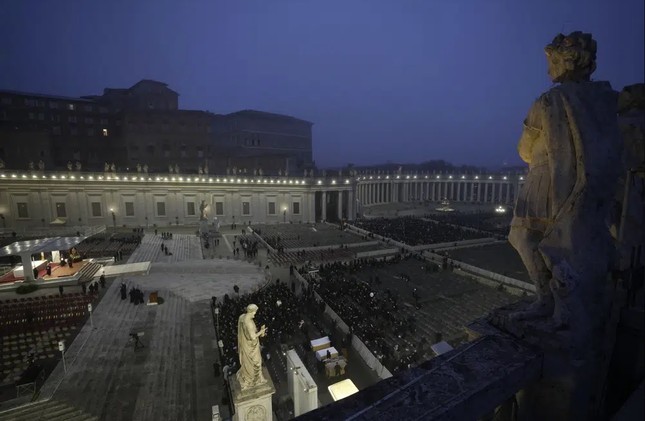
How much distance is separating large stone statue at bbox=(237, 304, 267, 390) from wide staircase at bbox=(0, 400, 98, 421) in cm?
603

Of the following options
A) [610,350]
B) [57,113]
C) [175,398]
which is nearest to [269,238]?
[175,398]

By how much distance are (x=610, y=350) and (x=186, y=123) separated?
64548mm

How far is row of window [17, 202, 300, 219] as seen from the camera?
4344 cm

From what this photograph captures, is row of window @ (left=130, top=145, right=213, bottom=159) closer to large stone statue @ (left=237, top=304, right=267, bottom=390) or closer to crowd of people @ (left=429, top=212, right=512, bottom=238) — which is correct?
crowd of people @ (left=429, top=212, right=512, bottom=238)

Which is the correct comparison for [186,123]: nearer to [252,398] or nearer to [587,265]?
[252,398]

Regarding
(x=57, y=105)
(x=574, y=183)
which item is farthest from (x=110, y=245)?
(x=574, y=183)

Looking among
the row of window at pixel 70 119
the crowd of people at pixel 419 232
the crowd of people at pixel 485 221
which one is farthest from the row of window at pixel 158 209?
the crowd of people at pixel 485 221

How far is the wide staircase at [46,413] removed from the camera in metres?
10.6

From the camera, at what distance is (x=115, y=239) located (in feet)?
122

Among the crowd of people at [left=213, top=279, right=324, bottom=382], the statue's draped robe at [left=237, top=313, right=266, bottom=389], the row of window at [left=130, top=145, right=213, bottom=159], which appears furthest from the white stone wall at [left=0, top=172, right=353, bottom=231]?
the statue's draped robe at [left=237, top=313, right=266, bottom=389]

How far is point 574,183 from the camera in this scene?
3.11 meters

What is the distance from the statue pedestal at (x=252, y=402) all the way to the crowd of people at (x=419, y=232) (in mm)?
28457

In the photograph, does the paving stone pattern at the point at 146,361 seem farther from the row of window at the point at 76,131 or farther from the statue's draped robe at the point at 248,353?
the row of window at the point at 76,131

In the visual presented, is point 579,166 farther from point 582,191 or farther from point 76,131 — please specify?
point 76,131
